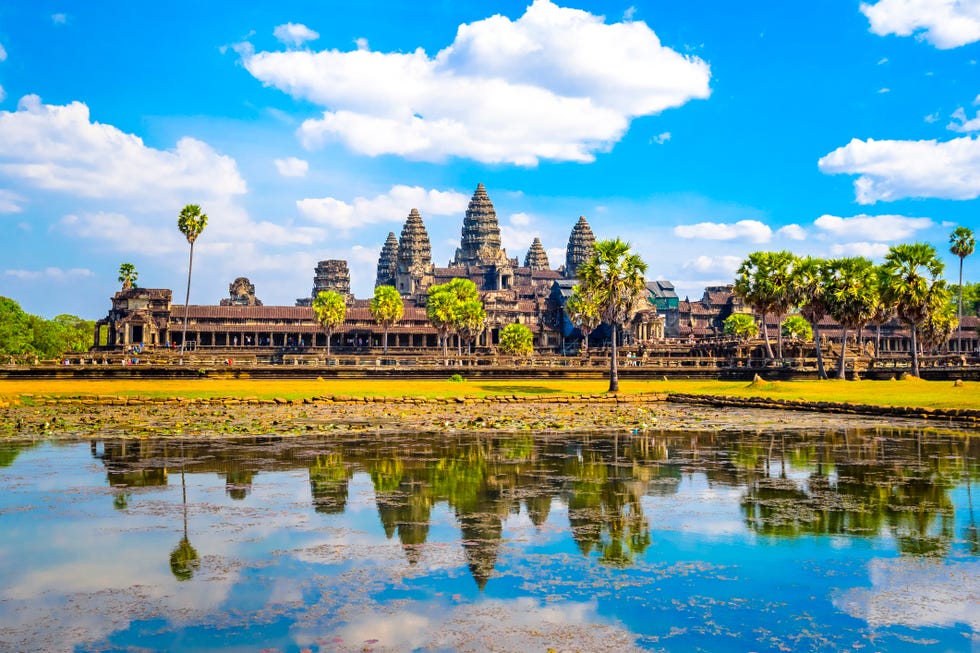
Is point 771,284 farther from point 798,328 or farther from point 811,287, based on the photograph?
point 798,328

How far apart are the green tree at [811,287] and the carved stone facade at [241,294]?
130243mm

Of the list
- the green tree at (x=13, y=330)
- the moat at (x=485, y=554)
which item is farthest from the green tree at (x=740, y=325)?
the moat at (x=485, y=554)

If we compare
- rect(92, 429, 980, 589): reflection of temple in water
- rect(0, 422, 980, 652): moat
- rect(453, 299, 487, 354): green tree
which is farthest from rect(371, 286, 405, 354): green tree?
rect(0, 422, 980, 652): moat

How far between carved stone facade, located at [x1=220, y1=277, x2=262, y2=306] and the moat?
161 m

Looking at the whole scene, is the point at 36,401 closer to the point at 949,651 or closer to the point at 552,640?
the point at 552,640

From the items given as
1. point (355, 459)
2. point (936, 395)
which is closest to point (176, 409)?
point (355, 459)

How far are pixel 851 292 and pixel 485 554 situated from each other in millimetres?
60743

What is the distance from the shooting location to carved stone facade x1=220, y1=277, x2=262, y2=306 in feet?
586

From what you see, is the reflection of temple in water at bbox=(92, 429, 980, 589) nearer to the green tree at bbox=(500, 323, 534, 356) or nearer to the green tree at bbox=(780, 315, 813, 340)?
the green tree at bbox=(500, 323, 534, 356)

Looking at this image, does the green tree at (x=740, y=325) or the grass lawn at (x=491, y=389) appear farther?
the green tree at (x=740, y=325)

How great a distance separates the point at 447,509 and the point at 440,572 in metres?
4.42

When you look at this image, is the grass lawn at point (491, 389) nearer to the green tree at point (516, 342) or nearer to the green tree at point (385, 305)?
the green tree at point (516, 342)

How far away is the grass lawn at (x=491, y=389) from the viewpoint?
158 feet

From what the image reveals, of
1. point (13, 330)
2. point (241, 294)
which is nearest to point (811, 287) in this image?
point (13, 330)
